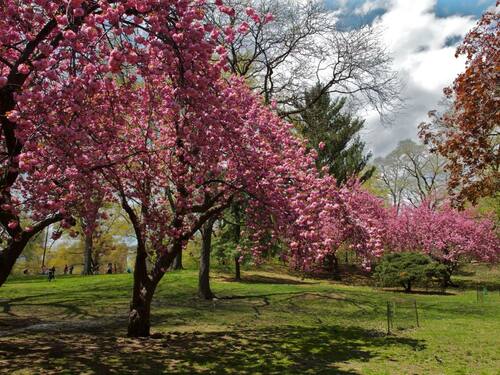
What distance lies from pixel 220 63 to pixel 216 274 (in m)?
25.2

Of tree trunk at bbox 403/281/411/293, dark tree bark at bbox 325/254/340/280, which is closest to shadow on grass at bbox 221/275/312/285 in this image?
dark tree bark at bbox 325/254/340/280

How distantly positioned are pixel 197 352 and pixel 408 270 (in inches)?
767

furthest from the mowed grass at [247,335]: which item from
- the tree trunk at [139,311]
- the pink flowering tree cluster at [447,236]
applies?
the pink flowering tree cluster at [447,236]

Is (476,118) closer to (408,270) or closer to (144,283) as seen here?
(144,283)

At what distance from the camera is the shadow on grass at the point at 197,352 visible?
307 inches

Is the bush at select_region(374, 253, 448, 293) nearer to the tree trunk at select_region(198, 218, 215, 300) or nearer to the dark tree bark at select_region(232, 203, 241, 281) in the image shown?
the dark tree bark at select_region(232, 203, 241, 281)

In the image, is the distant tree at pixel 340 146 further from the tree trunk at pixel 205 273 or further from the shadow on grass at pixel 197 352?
the shadow on grass at pixel 197 352

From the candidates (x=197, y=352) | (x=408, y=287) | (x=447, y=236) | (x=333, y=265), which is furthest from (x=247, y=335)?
(x=333, y=265)

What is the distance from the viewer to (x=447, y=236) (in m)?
32.5

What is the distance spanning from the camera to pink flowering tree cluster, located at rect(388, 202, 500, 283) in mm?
32594

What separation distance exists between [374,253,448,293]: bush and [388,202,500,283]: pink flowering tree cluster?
6.34 metres

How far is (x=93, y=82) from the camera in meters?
5.38

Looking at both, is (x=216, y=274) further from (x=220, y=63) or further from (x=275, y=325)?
(x=220, y=63)

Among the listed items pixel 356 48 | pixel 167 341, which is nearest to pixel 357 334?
pixel 167 341
